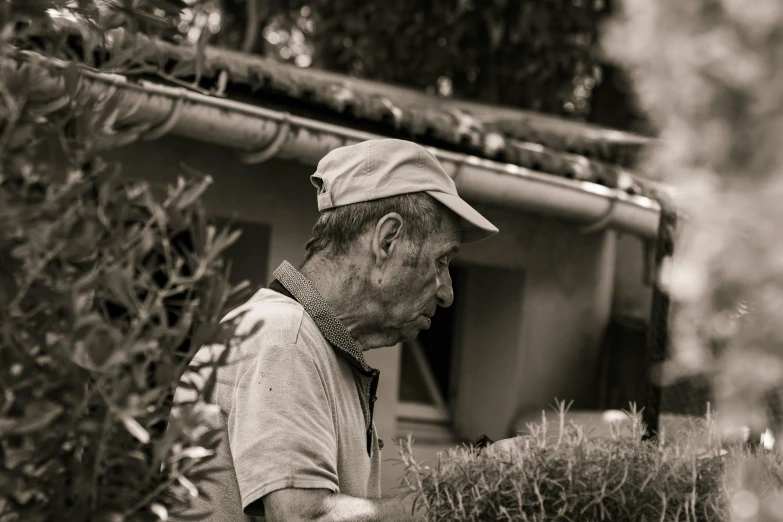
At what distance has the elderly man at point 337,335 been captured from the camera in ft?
6.97

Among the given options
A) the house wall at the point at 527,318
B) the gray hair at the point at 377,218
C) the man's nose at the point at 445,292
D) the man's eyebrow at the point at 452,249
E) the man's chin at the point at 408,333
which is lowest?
the house wall at the point at 527,318

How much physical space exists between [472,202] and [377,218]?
335 centimetres

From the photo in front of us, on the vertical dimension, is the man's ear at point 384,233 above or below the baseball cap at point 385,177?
below

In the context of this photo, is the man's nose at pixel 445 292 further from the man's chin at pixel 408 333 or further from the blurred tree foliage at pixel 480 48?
the blurred tree foliage at pixel 480 48

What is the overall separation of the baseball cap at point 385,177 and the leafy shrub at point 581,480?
0.65 m

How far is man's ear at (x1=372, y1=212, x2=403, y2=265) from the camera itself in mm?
2475

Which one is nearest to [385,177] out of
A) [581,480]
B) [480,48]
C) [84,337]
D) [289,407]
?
[289,407]

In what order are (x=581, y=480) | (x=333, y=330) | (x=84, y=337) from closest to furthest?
(x=84, y=337)
(x=581, y=480)
(x=333, y=330)

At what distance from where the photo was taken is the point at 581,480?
1.94 meters

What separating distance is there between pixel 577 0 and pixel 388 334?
8.29m

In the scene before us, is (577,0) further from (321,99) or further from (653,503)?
(653,503)

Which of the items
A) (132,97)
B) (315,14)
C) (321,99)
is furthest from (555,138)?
(315,14)

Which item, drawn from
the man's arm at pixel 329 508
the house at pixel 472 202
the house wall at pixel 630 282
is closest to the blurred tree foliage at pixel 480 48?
the house at pixel 472 202

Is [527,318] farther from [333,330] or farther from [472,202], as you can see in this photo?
[333,330]
